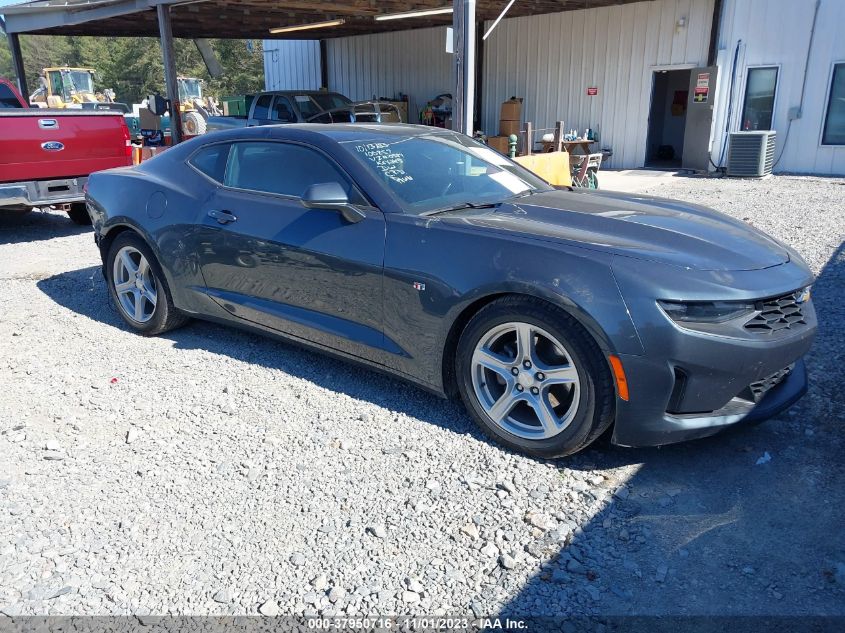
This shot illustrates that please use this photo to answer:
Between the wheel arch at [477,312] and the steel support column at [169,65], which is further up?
the steel support column at [169,65]

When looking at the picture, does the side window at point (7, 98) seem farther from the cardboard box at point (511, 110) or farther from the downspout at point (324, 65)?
the downspout at point (324, 65)

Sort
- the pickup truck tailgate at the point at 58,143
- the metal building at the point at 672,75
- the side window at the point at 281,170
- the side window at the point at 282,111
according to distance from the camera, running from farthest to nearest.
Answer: the side window at the point at 282,111 → the metal building at the point at 672,75 → the pickup truck tailgate at the point at 58,143 → the side window at the point at 281,170

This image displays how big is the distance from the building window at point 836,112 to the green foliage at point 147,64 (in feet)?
137

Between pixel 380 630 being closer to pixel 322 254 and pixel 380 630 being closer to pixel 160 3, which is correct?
pixel 322 254

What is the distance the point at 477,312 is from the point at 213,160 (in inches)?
92.8

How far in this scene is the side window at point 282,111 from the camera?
14828 millimetres

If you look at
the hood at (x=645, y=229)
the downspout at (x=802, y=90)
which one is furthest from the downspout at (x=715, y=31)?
the hood at (x=645, y=229)

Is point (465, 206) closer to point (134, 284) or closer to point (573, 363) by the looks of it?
point (573, 363)

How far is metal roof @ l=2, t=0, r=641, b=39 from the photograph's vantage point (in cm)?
1394

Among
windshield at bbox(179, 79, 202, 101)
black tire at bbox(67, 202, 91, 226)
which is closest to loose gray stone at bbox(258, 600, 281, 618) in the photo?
black tire at bbox(67, 202, 91, 226)

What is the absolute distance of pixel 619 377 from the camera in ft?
9.05

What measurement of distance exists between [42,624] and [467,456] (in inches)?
71.5

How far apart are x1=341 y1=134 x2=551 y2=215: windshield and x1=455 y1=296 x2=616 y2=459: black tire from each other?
763 millimetres

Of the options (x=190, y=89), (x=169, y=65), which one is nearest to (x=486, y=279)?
(x=169, y=65)
